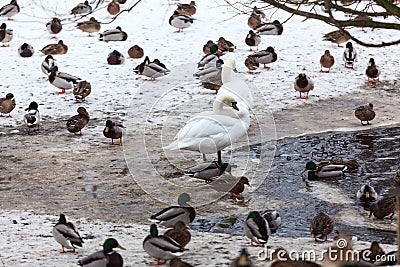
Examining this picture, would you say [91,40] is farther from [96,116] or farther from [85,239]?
[85,239]

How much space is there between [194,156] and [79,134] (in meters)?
1.98

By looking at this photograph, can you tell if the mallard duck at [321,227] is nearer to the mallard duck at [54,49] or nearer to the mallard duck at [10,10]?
the mallard duck at [54,49]

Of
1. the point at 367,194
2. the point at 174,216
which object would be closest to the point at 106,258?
the point at 174,216

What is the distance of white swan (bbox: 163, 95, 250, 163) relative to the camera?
10.4 m

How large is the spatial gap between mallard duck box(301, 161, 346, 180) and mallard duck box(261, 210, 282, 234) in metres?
1.59

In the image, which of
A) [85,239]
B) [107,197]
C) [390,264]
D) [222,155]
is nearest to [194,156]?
[222,155]

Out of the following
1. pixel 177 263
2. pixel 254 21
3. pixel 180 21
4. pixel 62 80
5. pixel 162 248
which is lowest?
pixel 177 263

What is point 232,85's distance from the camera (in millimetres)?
12844

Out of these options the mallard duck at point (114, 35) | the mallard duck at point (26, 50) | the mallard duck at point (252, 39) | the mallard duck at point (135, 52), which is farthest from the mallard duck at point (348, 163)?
the mallard duck at point (26, 50)

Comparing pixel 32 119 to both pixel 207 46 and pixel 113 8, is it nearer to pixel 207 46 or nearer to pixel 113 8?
pixel 207 46

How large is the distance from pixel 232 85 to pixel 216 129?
249 centimetres

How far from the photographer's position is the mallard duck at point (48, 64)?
14.7 metres

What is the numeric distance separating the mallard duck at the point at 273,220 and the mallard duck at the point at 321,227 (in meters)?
0.41

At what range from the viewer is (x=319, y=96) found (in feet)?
46.0
